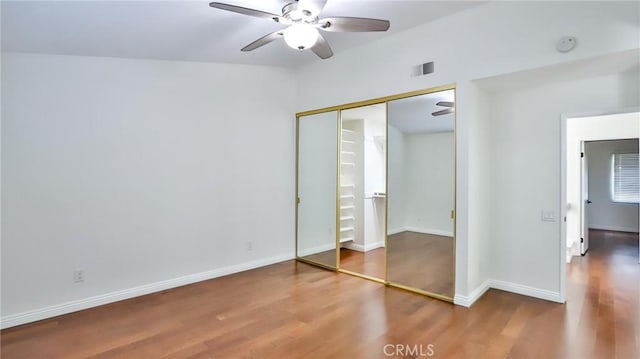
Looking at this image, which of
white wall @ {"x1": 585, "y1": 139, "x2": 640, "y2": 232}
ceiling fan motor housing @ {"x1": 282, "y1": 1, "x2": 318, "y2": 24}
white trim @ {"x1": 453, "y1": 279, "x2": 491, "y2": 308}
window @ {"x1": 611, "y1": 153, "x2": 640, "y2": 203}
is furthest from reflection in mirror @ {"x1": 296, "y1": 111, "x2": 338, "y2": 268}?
window @ {"x1": 611, "y1": 153, "x2": 640, "y2": 203}

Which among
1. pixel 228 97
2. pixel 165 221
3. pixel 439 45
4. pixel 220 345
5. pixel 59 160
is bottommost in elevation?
pixel 220 345

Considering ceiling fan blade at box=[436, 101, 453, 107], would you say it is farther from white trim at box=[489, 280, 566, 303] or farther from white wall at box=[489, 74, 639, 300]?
white trim at box=[489, 280, 566, 303]

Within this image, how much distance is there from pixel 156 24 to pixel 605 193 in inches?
409

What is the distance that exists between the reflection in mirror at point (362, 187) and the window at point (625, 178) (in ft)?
21.8

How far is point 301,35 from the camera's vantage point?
8.20 feet

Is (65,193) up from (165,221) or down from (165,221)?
up

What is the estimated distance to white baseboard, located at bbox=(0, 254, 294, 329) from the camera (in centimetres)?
297

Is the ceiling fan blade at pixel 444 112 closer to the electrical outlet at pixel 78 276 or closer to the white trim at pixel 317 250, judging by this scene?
the white trim at pixel 317 250

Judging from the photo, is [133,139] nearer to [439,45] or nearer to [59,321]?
[59,321]

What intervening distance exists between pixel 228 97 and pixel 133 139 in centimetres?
133

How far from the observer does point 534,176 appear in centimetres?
356

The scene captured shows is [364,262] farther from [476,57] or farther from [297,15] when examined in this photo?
[297,15]

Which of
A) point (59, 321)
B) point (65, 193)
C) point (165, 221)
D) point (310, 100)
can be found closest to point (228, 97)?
point (310, 100)

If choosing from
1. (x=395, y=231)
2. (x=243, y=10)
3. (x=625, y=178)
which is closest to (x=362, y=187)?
(x=395, y=231)
